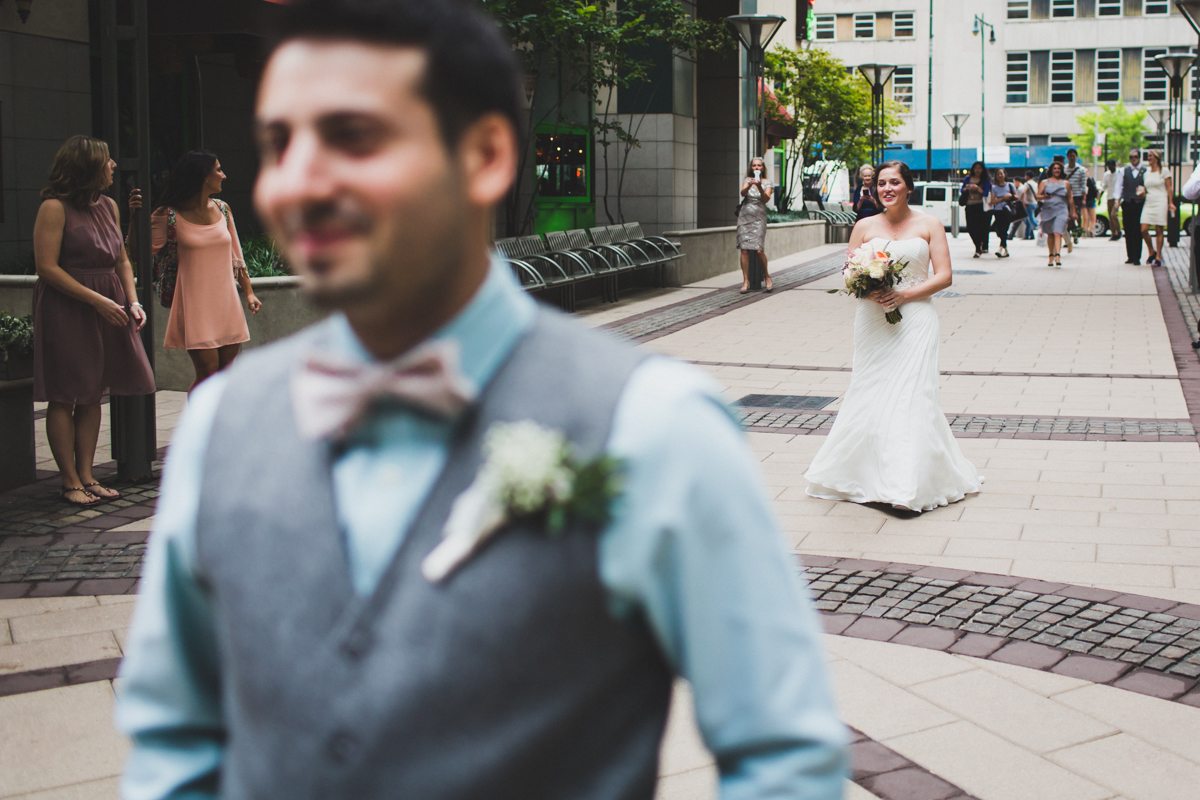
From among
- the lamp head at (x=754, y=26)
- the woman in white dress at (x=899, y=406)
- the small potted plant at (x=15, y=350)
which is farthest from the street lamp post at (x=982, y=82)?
the small potted plant at (x=15, y=350)

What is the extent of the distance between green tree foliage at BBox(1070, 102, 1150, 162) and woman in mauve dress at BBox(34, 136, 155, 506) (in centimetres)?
6099

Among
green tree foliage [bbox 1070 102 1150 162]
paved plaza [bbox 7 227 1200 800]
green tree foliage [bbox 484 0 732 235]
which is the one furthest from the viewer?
green tree foliage [bbox 1070 102 1150 162]

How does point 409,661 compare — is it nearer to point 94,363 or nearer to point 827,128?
point 94,363

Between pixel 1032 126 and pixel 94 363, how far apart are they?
2532 inches

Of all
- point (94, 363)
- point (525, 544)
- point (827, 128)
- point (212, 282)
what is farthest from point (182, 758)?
point (827, 128)

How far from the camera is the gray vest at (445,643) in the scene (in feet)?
3.93

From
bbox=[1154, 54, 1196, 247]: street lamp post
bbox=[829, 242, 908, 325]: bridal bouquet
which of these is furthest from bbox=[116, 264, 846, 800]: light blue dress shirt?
bbox=[1154, 54, 1196, 247]: street lamp post

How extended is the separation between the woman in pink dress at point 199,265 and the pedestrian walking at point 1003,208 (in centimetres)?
2100

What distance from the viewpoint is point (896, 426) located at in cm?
683

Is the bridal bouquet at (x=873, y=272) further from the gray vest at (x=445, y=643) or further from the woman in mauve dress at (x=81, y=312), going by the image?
the gray vest at (x=445, y=643)

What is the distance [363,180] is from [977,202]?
Answer: 25210mm

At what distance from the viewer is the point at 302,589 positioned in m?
1.24

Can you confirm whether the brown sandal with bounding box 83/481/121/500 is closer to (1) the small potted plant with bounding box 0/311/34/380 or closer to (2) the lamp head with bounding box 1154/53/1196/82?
(1) the small potted plant with bounding box 0/311/34/380

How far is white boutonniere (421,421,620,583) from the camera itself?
116cm
